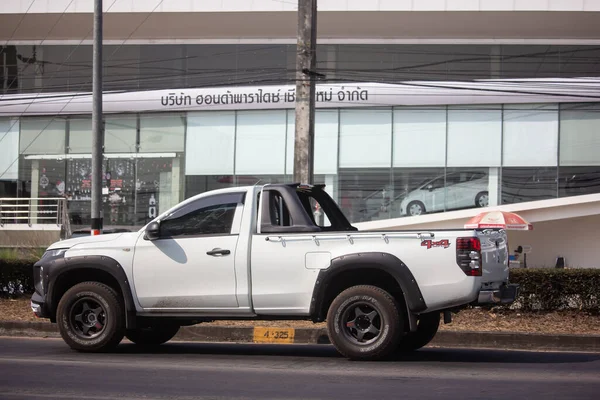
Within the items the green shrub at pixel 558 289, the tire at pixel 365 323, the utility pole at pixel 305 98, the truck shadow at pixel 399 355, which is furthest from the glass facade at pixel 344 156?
the tire at pixel 365 323

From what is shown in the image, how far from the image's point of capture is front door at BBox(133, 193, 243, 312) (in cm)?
993

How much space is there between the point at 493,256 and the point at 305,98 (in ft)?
19.2

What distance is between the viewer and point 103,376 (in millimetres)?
8422

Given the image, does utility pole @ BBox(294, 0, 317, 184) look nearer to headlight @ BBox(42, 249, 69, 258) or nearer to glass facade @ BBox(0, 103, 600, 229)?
headlight @ BBox(42, 249, 69, 258)

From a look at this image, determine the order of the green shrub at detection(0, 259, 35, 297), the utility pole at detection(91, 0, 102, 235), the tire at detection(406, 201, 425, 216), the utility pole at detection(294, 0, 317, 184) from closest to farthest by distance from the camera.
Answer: the utility pole at detection(294, 0, 317, 184), the green shrub at detection(0, 259, 35, 297), the utility pole at detection(91, 0, 102, 235), the tire at detection(406, 201, 425, 216)

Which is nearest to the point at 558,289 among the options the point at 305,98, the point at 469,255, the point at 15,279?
the point at 469,255

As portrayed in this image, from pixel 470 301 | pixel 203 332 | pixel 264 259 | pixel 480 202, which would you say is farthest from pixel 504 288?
pixel 480 202

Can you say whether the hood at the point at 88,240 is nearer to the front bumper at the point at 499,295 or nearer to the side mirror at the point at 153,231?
the side mirror at the point at 153,231

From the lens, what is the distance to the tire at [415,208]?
→ 97.2ft

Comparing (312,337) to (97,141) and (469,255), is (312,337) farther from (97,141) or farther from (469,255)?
(97,141)

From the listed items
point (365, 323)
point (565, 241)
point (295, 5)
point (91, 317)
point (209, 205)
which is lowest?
point (91, 317)

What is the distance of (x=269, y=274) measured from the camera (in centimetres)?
973

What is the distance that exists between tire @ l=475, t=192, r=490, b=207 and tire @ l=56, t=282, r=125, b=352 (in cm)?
2052

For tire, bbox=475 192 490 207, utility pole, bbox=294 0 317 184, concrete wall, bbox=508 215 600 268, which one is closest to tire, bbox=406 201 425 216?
tire, bbox=475 192 490 207
